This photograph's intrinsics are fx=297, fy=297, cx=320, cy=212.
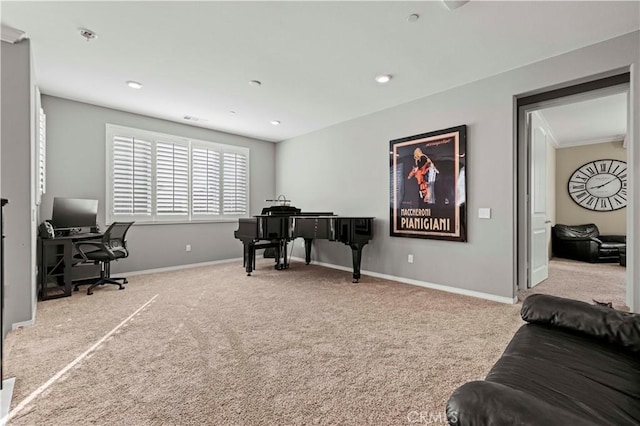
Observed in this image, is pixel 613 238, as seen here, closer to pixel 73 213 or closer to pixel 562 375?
pixel 562 375

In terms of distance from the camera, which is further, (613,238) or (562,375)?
(613,238)

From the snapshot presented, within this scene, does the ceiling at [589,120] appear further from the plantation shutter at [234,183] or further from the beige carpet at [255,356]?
the plantation shutter at [234,183]

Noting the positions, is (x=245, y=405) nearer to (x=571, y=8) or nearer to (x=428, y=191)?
(x=428, y=191)

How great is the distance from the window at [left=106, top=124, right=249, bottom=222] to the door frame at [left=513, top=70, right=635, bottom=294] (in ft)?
16.1

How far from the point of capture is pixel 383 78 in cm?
362

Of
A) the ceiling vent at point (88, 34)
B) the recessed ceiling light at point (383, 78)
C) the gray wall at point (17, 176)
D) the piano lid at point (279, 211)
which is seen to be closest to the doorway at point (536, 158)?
the recessed ceiling light at point (383, 78)

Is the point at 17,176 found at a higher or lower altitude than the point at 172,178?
lower

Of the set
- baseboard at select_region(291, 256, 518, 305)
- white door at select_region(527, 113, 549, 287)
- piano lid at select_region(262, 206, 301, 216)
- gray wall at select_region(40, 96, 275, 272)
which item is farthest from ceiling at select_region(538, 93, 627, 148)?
gray wall at select_region(40, 96, 275, 272)

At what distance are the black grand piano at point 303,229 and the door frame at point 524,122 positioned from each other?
1938 mm

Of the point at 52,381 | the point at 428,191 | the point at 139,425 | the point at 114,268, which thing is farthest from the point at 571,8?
the point at 114,268

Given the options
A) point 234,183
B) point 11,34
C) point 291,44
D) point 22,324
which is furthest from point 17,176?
point 234,183

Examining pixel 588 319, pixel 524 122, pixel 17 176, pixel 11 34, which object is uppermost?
pixel 11 34

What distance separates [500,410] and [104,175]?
5532 mm

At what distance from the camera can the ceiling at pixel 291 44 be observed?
2393 millimetres
